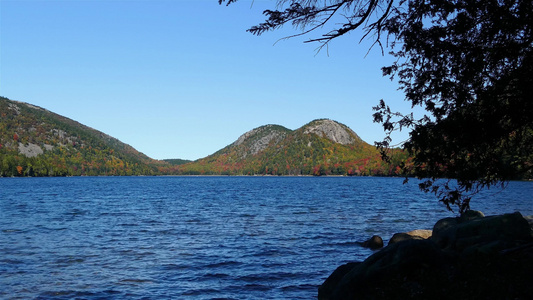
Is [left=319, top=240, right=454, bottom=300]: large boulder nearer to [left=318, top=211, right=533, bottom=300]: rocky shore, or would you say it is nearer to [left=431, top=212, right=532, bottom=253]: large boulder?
[left=318, top=211, right=533, bottom=300]: rocky shore

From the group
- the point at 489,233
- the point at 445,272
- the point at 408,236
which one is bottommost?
the point at 408,236

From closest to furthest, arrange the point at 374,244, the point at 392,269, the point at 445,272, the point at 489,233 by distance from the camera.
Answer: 1. the point at 445,272
2. the point at 392,269
3. the point at 489,233
4. the point at 374,244

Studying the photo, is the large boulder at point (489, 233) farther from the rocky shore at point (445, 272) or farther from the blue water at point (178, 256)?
the blue water at point (178, 256)

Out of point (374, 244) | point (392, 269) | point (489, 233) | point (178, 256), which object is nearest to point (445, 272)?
point (392, 269)

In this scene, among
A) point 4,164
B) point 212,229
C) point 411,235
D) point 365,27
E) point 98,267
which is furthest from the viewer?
point 4,164

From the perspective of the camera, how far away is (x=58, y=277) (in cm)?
1738

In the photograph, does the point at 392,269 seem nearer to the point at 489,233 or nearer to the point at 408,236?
the point at 489,233

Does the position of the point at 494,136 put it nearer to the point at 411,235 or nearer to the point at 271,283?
the point at 271,283

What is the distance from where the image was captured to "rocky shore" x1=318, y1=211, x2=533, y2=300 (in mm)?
9336

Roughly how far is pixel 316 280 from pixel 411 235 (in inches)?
304

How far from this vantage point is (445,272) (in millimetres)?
10688

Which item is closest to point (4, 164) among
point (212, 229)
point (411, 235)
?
point (212, 229)

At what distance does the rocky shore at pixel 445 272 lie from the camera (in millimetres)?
9336

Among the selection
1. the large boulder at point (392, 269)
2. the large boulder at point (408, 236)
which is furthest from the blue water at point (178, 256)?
the large boulder at point (392, 269)
